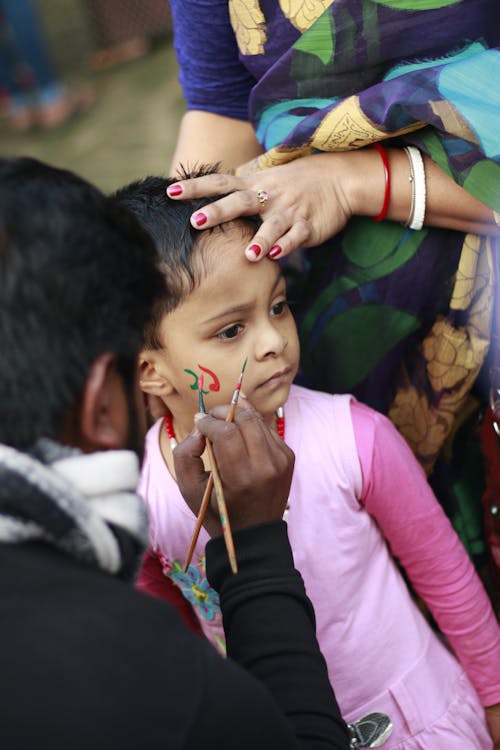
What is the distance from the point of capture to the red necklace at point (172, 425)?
159 centimetres

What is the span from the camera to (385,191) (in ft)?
5.01

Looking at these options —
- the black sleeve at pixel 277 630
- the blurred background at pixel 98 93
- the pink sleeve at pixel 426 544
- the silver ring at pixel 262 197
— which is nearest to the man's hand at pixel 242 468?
the black sleeve at pixel 277 630

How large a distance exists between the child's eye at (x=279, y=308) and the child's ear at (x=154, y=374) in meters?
0.23

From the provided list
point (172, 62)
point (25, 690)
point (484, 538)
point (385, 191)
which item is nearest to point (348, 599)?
point (484, 538)

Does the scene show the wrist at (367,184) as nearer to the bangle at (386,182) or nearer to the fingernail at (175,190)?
the bangle at (386,182)

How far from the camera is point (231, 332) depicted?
1.52 m

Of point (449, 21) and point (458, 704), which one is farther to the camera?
point (458, 704)

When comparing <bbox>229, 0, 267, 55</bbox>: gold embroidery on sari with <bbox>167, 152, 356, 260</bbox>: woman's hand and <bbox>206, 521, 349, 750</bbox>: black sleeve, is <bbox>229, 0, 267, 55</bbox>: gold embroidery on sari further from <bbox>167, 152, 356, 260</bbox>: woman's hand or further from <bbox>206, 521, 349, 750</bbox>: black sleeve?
<bbox>206, 521, 349, 750</bbox>: black sleeve

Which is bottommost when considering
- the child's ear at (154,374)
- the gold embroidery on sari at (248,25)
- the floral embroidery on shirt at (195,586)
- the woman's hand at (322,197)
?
the floral embroidery on shirt at (195,586)

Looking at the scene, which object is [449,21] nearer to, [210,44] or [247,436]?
[210,44]

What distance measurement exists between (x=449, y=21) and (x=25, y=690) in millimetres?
1249

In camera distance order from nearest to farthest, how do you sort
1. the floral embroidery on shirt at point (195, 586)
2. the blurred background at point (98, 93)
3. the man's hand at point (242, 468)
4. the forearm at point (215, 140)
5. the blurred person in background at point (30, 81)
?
the man's hand at point (242, 468), the floral embroidery on shirt at point (195, 586), the forearm at point (215, 140), the blurred background at point (98, 93), the blurred person in background at point (30, 81)

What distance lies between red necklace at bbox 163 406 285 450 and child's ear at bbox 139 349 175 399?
0.30 feet

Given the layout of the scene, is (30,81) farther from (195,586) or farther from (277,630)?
(277,630)
